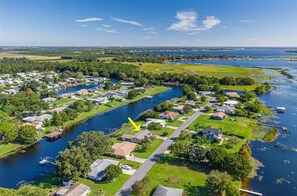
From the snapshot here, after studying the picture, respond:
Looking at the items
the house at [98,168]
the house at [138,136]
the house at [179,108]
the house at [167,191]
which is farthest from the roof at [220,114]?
the house at [167,191]

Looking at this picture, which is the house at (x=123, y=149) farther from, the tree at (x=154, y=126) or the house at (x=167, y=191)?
the house at (x=167, y=191)

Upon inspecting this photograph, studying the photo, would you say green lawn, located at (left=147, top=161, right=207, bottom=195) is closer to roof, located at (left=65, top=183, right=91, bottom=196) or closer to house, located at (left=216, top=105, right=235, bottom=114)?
roof, located at (left=65, top=183, right=91, bottom=196)

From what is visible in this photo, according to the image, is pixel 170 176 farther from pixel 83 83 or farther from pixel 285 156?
pixel 83 83

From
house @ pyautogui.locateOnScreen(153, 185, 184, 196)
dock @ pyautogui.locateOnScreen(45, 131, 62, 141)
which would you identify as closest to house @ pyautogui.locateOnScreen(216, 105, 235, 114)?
dock @ pyautogui.locateOnScreen(45, 131, 62, 141)

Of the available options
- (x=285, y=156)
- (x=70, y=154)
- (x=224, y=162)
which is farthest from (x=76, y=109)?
(x=285, y=156)

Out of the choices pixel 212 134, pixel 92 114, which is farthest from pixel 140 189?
pixel 92 114
